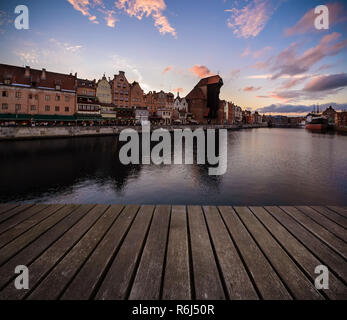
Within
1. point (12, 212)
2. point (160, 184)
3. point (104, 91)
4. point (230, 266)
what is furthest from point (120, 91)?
point (230, 266)

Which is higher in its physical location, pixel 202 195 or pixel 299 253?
pixel 299 253

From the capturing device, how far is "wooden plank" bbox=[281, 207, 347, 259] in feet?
10.0

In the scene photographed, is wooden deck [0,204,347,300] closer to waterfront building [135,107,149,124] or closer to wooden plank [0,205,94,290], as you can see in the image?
wooden plank [0,205,94,290]

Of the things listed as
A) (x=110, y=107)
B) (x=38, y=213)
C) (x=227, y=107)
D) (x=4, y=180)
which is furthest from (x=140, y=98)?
(x=227, y=107)

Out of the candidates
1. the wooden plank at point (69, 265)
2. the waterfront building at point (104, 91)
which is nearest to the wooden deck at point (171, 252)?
the wooden plank at point (69, 265)

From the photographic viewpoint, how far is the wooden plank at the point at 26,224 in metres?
3.23

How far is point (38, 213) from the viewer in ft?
14.0

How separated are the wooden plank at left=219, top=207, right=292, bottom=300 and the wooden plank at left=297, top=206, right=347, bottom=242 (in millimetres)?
1620

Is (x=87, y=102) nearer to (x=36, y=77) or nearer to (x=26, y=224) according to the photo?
(x=36, y=77)

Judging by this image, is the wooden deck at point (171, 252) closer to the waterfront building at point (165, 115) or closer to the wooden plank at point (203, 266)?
the wooden plank at point (203, 266)

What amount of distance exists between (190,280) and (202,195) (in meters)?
9.18

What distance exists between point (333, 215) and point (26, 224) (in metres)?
6.36
